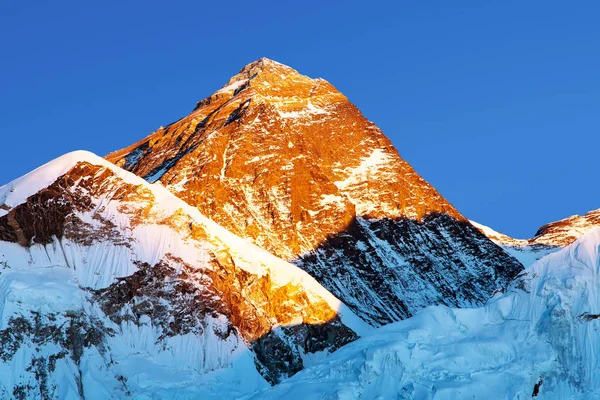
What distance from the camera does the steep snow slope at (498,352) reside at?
428ft

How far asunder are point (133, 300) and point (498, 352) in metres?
51.5

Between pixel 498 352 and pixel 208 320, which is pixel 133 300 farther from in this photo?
pixel 498 352

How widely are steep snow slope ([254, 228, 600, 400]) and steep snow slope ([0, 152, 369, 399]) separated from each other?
27365mm

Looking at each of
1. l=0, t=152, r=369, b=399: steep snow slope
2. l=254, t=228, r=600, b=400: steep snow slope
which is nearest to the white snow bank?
l=0, t=152, r=369, b=399: steep snow slope

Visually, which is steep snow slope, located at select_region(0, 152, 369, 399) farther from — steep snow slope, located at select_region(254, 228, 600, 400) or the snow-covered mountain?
steep snow slope, located at select_region(254, 228, 600, 400)

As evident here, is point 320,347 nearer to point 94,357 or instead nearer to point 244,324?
point 244,324

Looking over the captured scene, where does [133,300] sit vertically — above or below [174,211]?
below

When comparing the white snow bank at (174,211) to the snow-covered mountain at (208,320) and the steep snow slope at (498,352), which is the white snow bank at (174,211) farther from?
the steep snow slope at (498,352)

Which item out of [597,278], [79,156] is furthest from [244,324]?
[597,278]

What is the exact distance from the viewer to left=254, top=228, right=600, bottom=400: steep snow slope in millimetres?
130375

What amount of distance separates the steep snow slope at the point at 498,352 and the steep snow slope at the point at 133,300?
27.4 meters

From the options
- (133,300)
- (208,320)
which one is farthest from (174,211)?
(208,320)

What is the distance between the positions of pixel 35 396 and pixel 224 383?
21.5m

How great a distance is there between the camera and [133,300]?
6722 inches
